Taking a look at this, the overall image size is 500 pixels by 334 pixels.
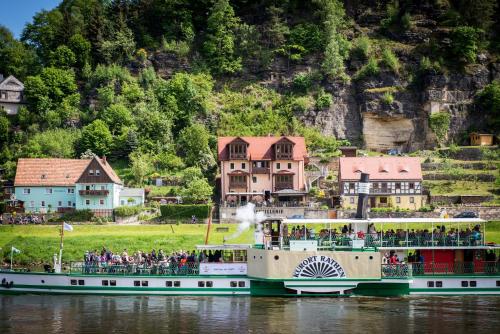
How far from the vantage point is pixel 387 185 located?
8275 cm

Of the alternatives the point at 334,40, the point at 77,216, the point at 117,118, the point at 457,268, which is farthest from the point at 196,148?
the point at 457,268

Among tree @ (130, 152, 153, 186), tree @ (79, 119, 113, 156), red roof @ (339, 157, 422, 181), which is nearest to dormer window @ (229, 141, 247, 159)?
tree @ (130, 152, 153, 186)

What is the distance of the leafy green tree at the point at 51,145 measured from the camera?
297ft

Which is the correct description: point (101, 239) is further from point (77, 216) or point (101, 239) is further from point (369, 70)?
point (369, 70)

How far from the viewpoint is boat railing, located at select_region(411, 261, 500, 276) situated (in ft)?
151

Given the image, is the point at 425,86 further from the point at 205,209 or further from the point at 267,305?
the point at 267,305

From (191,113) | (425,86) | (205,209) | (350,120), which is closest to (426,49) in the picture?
(425,86)

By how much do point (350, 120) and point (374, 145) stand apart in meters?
4.26

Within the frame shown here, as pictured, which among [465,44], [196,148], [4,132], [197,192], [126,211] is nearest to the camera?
[126,211]

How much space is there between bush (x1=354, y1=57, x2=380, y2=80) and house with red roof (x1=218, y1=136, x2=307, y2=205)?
2009cm

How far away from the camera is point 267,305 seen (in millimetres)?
42781

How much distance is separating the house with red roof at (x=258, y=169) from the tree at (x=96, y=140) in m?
13.3

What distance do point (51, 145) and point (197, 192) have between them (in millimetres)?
19603

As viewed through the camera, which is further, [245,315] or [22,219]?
[22,219]
